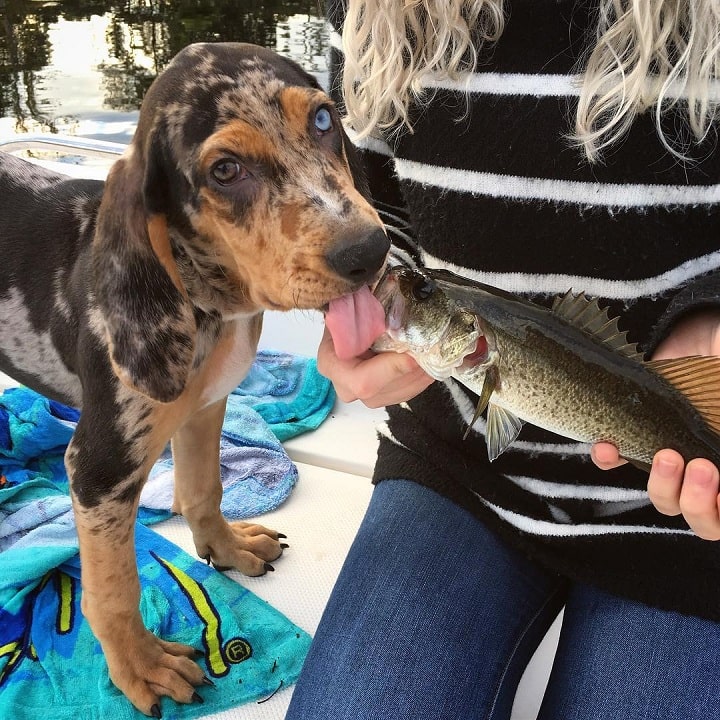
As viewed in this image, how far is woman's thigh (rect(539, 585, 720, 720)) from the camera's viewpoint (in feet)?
6.22

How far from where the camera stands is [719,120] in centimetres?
201

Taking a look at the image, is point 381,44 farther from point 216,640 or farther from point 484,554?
point 216,640

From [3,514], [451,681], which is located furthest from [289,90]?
[3,514]

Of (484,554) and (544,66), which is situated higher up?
(544,66)

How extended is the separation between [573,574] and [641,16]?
1.46 m

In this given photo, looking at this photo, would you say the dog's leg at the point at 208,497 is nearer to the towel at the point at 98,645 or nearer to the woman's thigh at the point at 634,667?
the towel at the point at 98,645

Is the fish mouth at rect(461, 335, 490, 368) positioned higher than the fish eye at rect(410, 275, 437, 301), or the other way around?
the fish eye at rect(410, 275, 437, 301)

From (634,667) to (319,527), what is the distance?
147 cm

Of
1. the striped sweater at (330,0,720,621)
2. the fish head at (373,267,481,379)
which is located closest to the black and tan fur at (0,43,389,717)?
the fish head at (373,267,481,379)

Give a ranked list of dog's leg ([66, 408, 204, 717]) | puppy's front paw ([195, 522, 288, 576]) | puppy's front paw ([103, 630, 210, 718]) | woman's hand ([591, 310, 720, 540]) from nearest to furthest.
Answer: woman's hand ([591, 310, 720, 540]) → dog's leg ([66, 408, 204, 717]) → puppy's front paw ([103, 630, 210, 718]) → puppy's front paw ([195, 522, 288, 576])

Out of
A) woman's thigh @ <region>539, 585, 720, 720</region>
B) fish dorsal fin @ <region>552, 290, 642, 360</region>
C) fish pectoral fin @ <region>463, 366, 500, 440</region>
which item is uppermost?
fish dorsal fin @ <region>552, 290, 642, 360</region>

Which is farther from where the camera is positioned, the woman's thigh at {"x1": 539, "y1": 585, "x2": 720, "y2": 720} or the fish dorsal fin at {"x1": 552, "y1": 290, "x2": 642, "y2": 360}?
the woman's thigh at {"x1": 539, "y1": 585, "x2": 720, "y2": 720}

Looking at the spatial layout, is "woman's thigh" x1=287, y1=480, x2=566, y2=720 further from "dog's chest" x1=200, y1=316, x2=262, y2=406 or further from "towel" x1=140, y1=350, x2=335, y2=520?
"towel" x1=140, y1=350, x2=335, y2=520

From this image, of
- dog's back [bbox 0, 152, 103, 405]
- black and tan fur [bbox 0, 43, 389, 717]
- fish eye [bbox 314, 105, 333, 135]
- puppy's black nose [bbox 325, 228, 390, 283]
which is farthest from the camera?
dog's back [bbox 0, 152, 103, 405]
